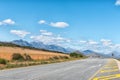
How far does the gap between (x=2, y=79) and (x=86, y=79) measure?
545 cm

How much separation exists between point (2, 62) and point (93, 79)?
93.7 feet

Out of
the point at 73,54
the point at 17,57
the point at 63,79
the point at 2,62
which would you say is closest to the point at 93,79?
the point at 63,79

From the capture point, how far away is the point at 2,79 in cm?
1992

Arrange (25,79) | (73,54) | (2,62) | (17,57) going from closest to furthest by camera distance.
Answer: (25,79), (2,62), (17,57), (73,54)

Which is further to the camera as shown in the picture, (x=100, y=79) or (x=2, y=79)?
(x=100, y=79)

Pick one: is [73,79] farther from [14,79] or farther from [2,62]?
[2,62]

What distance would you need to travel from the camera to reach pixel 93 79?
21250mm

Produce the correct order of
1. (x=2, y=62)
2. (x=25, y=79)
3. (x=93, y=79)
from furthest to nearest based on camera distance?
(x=2, y=62) → (x=93, y=79) → (x=25, y=79)

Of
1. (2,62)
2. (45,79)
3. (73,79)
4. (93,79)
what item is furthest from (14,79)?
(2,62)

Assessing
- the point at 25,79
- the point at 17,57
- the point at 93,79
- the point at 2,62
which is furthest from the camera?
the point at 17,57

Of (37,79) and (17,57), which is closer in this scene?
(37,79)

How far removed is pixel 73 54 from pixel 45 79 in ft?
473

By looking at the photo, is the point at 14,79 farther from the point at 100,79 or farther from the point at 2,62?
the point at 2,62

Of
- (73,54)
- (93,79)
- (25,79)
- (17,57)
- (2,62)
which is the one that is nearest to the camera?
(25,79)
